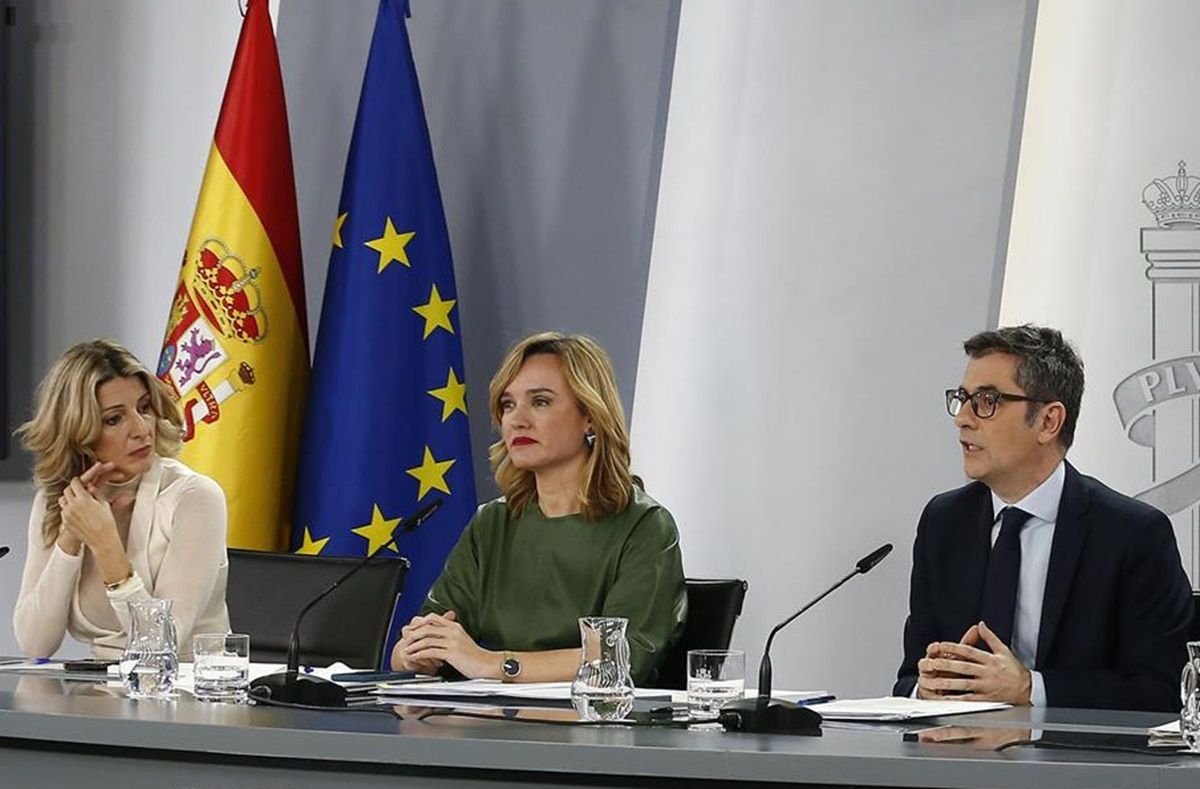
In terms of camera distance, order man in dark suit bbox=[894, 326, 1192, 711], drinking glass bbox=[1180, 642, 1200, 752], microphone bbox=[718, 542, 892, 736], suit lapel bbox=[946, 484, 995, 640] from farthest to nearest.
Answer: suit lapel bbox=[946, 484, 995, 640], man in dark suit bbox=[894, 326, 1192, 711], microphone bbox=[718, 542, 892, 736], drinking glass bbox=[1180, 642, 1200, 752]

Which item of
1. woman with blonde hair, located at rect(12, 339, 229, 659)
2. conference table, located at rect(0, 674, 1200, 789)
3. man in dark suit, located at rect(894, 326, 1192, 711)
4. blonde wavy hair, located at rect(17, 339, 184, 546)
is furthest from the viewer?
blonde wavy hair, located at rect(17, 339, 184, 546)

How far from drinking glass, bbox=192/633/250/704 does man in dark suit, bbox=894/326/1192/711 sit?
39.2 inches

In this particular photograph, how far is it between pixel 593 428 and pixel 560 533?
0.20m

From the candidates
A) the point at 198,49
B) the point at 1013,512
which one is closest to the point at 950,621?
the point at 1013,512

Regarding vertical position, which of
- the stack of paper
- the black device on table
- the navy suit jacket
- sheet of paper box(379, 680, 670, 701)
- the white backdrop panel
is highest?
the white backdrop panel

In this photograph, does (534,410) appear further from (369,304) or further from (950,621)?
(369,304)

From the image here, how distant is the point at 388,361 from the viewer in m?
4.16

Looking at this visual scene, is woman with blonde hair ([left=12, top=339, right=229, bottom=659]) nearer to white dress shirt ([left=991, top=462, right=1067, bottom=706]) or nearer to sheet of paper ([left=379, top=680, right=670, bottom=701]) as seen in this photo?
sheet of paper ([left=379, top=680, right=670, bottom=701])

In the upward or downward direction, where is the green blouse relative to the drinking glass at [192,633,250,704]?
upward

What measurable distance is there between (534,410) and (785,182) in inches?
48.7

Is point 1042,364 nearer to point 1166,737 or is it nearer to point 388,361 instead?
point 1166,737

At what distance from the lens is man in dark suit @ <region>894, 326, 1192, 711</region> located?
2.70m

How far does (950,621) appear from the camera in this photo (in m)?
2.95

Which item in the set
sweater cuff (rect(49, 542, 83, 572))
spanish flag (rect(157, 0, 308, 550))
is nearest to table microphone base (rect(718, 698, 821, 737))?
sweater cuff (rect(49, 542, 83, 572))
